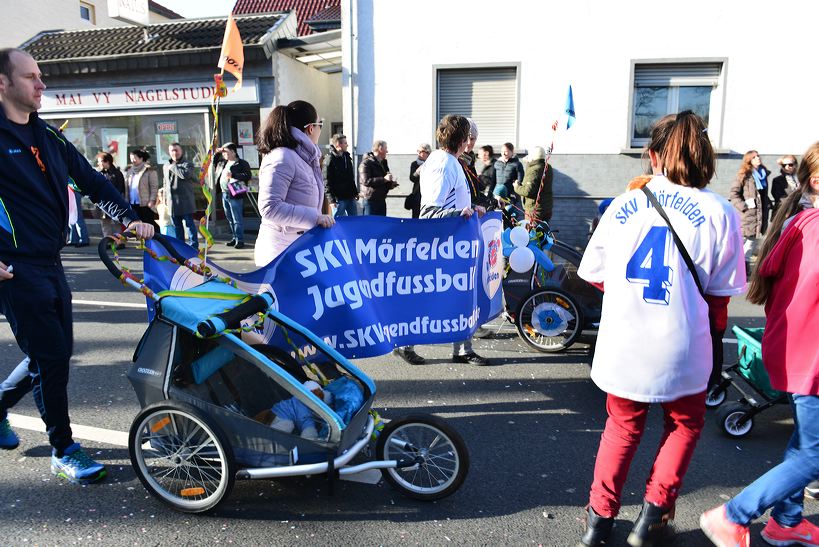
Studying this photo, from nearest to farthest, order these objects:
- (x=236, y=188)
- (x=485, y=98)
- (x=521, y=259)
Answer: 1. (x=521, y=259)
2. (x=236, y=188)
3. (x=485, y=98)

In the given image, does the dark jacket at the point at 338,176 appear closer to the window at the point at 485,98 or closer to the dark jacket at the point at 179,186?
the dark jacket at the point at 179,186

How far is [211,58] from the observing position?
A: 13438 millimetres

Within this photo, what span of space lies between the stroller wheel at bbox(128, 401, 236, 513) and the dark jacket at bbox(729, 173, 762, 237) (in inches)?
358

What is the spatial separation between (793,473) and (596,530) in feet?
2.65

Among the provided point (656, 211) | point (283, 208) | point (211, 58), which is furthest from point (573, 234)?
point (656, 211)

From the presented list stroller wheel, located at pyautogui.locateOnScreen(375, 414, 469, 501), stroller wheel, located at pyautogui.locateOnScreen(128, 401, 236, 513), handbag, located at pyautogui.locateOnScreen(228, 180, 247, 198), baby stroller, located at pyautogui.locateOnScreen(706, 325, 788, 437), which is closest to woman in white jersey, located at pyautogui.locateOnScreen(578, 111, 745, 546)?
stroller wheel, located at pyautogui.locateOnScreen(375, 414, 469, 501)

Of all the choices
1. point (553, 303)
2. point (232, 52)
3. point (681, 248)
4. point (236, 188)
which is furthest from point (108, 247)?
point (236, 188)

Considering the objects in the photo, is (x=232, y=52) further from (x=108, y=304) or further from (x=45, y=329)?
(x=45, y=329)

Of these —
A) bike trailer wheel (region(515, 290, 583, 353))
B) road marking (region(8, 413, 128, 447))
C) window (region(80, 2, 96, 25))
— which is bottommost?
road marking (region(8, 413, 128, 447))

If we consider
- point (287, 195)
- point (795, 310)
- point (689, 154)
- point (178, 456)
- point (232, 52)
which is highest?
point (232, 52)

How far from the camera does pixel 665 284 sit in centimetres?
239

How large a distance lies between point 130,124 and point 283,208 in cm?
1258

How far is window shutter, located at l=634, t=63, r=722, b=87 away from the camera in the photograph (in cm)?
1178

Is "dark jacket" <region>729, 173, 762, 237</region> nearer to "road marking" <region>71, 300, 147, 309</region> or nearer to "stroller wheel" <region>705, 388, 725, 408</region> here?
"stroller wheel" <region>705, 388, 725, 408</region>
